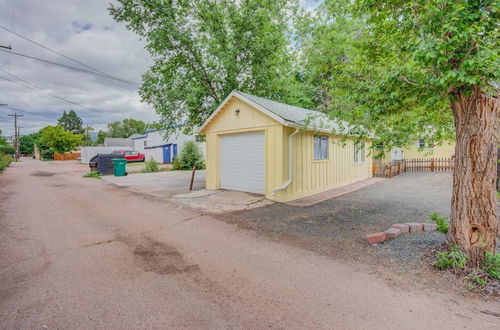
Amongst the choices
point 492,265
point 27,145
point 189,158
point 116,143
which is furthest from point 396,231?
point 27,145

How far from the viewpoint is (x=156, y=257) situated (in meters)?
3.82

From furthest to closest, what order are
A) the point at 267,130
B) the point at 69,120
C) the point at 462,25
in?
the point at 69,120 → the point at 267,130 → the point at 462,25

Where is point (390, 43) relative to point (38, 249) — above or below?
above

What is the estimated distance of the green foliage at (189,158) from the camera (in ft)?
67.5

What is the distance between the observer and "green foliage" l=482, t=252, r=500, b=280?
10.0 ft

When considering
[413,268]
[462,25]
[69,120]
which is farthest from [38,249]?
[69,120]

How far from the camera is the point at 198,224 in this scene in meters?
5.61

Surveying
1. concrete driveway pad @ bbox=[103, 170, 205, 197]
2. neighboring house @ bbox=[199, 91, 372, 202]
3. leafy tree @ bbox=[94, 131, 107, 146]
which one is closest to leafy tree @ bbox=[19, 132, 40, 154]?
leafy tree @ bbox=[94, 131, 107, 146]

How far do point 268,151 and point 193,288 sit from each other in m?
5.59

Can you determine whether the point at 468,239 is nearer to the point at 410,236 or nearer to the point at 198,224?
the point at 410,236

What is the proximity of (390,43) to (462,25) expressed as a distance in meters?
1.54

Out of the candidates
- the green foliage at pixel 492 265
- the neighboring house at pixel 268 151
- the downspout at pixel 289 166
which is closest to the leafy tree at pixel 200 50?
the neighboring house at pixel 268 151

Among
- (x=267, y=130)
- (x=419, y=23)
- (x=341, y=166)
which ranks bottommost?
(x=341, y=166)

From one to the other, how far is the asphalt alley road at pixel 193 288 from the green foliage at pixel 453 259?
624 millimetres
